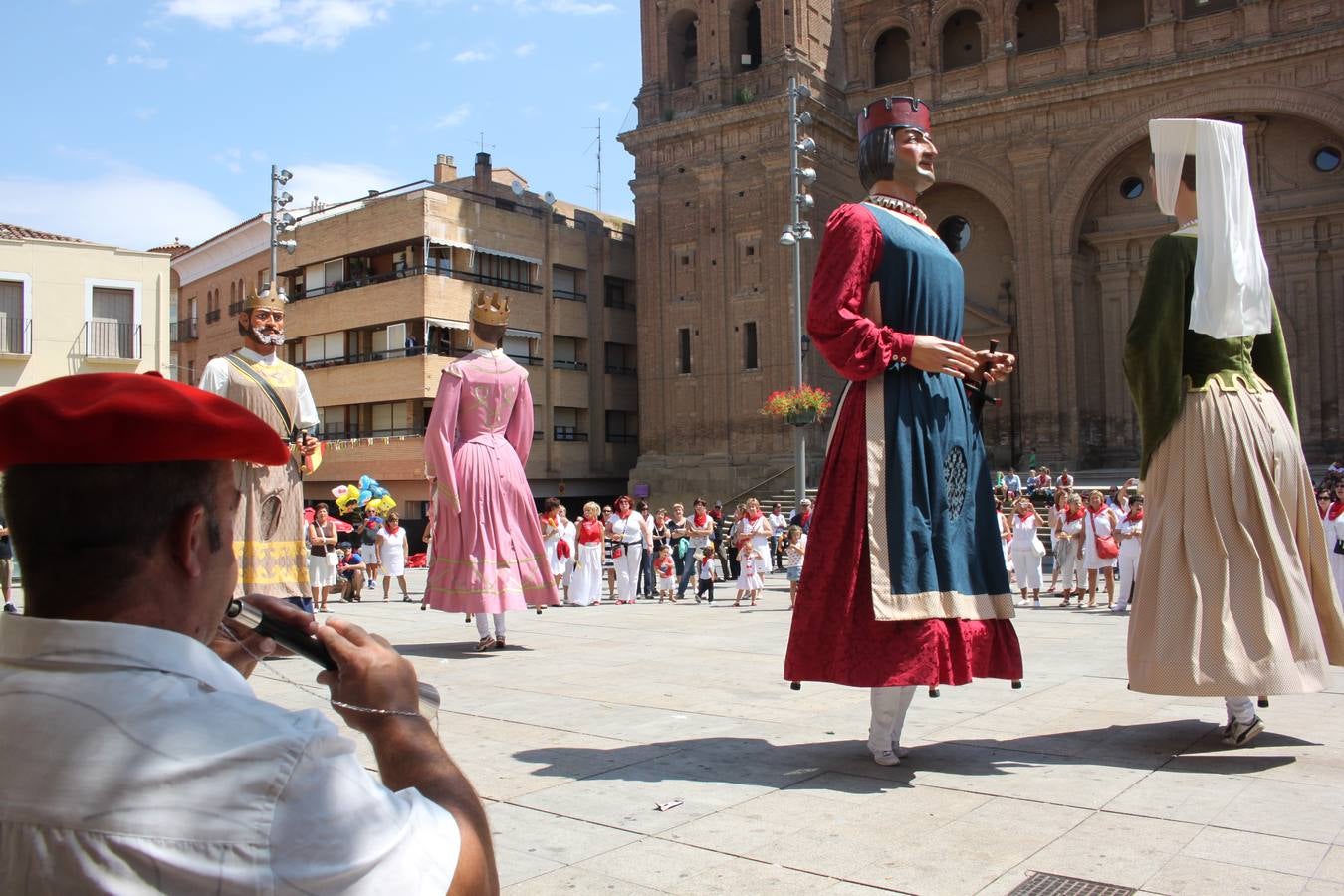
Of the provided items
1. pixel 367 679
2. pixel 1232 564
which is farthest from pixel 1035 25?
pixel 367 679

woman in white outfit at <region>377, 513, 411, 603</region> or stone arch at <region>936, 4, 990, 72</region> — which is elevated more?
stone arch at <region>936, 4, 990, 72</region>

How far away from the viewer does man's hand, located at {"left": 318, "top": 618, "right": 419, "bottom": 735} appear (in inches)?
61.4

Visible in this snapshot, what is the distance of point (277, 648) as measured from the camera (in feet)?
5.93

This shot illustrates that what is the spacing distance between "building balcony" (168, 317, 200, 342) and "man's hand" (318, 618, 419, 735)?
47310 millimetres

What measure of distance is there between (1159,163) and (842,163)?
103 ft

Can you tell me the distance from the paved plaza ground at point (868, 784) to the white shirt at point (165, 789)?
1.03m

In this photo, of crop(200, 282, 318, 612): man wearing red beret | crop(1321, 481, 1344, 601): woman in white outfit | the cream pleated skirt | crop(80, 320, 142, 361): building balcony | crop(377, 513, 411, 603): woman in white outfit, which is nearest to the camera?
the cream pleated skirt

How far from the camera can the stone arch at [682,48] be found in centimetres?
3675

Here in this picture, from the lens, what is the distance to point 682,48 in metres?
37.5

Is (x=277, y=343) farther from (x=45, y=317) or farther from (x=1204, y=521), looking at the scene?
(x=45, y=317)

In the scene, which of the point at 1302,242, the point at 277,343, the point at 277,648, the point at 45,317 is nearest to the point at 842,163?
the point at 1302,242

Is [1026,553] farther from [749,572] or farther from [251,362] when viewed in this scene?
[251,362]

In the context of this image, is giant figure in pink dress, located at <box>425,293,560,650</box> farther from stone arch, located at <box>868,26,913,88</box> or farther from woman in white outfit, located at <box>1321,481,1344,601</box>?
stone arch, located at <box>868,26,913,88</box>

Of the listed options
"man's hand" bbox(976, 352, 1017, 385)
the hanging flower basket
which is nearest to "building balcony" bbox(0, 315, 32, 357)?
the hanging flower basket
